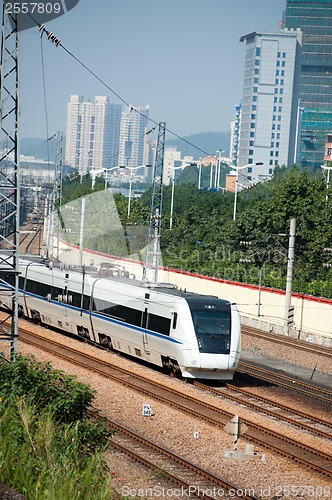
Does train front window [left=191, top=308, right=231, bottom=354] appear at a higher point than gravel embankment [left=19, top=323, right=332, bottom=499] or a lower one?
higher

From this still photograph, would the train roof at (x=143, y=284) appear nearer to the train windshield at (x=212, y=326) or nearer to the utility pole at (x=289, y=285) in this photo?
the train windshield at (x=212, y=326)

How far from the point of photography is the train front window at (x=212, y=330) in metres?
22.4

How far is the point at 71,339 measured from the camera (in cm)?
3123

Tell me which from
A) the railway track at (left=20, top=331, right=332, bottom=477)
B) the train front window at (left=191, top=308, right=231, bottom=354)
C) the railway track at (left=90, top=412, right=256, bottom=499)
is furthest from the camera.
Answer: the train front window at (left=191, top=308, right=231, bottom=354)

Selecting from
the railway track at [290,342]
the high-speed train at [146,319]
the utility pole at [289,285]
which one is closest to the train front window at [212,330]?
the high-speed train at [146,319]

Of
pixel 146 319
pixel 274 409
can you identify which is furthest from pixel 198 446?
pixel 146 319

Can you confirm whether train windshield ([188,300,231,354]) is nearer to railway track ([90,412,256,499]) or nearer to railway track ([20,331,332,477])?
railway track ([20,331,332,477])

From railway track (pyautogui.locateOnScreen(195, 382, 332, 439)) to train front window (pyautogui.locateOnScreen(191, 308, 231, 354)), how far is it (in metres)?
1.17

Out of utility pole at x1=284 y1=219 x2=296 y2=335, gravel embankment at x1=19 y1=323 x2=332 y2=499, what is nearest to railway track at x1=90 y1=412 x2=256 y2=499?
gravel embankment at x1=19 y1=323 x2=332 y2=499

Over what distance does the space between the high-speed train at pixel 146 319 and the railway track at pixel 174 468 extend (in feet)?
18.5

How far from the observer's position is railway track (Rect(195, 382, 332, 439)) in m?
19.3

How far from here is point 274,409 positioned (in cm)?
2117

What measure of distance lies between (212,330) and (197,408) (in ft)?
9.80

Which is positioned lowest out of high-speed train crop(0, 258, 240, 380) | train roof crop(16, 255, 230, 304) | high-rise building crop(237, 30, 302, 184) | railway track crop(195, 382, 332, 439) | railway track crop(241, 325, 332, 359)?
railway track crop(241, 325, 332, 359)
